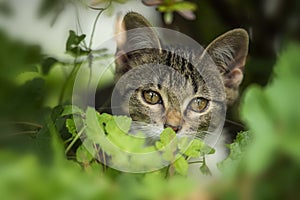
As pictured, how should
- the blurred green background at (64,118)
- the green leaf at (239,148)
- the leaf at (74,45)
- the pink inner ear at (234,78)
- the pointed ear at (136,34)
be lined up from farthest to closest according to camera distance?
the pink inner ear at (234,78)
the pointed ear at (136,34)
the leaf at (74,45)
the green leaf at (239,148)
the blurred green background at (64,118)

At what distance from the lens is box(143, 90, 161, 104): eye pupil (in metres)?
0.85

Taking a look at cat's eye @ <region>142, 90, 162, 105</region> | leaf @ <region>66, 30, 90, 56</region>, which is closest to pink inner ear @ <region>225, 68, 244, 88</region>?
cat's eye @ <region>142, 90, 162, 105</region>

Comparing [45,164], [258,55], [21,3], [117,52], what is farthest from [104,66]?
[258,55]

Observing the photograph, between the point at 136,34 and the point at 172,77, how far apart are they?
10 centimetres

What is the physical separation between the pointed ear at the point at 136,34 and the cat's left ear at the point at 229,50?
9 cm

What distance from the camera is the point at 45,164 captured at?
1.01 ft

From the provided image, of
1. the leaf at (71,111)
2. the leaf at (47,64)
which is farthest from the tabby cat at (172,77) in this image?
the leaf at (71,111)

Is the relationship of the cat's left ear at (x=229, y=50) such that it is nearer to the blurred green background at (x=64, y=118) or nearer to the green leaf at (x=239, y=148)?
the blurred green background at (x=64, y=118)

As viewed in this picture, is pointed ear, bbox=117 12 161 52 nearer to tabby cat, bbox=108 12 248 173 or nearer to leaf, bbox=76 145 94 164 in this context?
tabby cat, bbox=108 12 248 173

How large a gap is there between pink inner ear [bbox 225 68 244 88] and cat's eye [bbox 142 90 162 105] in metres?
0.11

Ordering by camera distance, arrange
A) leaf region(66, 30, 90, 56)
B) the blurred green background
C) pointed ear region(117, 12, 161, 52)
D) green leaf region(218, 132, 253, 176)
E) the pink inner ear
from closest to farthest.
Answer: the blurred green background
green leaf region(218, 132, 253, 176)
leaf region(66, 30, 90, 56)
pointed ear region(117, 12, 161, 52)
the pink inner ear

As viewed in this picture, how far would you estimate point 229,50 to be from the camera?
2.69 feet

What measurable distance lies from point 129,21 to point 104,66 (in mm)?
88

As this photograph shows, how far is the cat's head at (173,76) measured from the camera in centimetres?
79
